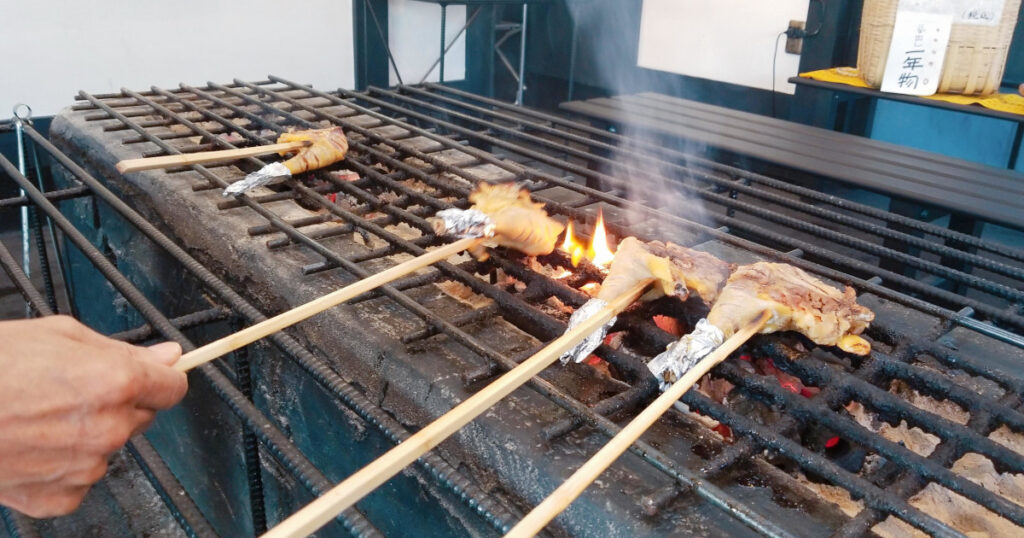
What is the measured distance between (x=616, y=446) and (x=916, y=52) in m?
5.01

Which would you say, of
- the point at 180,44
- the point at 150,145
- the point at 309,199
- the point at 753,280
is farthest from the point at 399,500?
the point at 180,44

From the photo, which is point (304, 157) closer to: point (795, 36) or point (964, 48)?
point (964, 48)

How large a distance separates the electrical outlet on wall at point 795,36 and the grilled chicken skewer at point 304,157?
5896 mm

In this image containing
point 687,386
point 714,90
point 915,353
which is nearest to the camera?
point 687,386

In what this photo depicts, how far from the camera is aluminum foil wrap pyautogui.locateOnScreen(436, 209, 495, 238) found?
2.37m

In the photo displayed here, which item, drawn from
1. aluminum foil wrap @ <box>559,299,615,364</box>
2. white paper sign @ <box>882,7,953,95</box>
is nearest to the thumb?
aluminum foil wrap @ <box>559,299,615,364</box>

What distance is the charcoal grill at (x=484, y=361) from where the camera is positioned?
1533 mm

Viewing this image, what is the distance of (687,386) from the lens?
5.47ft

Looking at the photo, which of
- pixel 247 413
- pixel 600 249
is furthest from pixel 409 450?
pixel 600 249

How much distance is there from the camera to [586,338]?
1.94m

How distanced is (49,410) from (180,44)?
6968mm

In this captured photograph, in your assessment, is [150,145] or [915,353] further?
[150,145]

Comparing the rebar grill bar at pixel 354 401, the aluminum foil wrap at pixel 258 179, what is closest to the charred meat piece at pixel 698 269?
the rebar grill bar at pixel 354 401

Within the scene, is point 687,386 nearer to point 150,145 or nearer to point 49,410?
point 49,410
